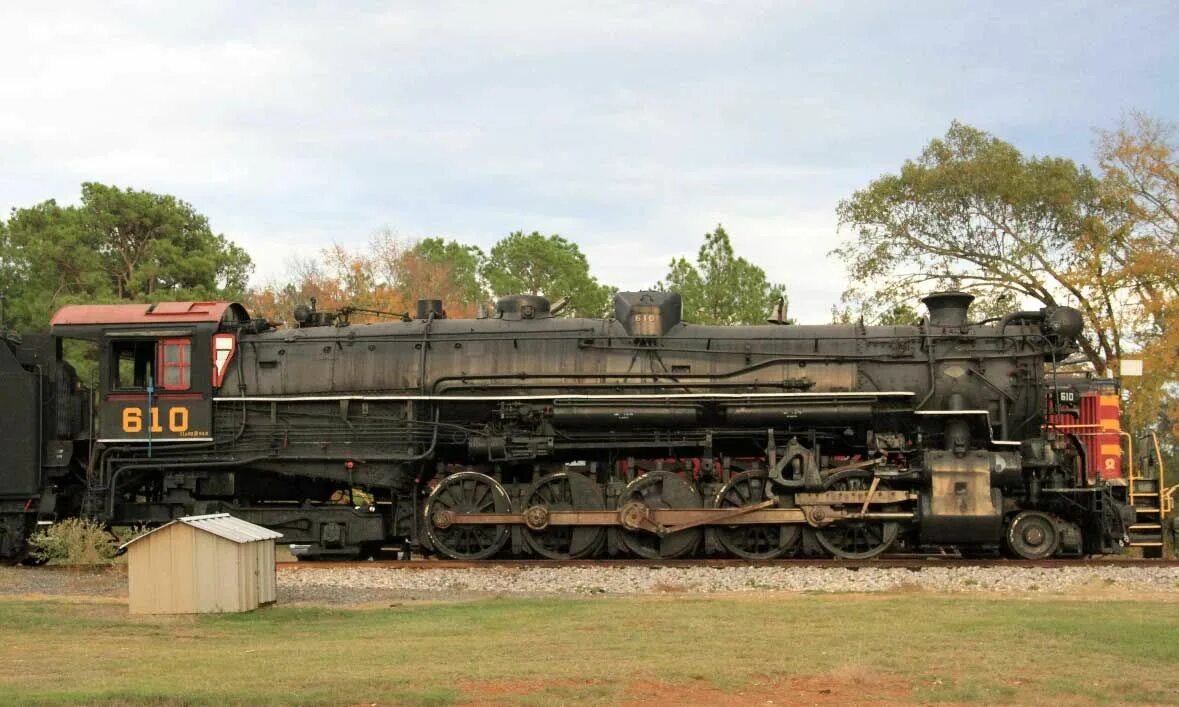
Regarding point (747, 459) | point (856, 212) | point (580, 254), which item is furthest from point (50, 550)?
point (580, 254)

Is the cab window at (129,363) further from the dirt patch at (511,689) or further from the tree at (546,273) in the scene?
the tree at (546,273)

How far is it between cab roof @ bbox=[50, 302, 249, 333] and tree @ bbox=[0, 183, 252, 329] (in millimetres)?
32502

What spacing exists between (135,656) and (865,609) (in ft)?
26.2

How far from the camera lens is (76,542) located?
68.2 feet

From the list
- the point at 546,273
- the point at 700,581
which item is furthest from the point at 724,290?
the point at 700,581

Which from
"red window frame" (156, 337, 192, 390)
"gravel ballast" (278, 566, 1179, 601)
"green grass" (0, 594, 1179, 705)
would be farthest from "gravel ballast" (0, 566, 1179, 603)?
"red window frame" (156, 337, 192, 390)

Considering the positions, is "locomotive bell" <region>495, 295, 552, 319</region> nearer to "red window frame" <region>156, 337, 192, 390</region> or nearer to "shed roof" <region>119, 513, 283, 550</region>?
"red window frame" <region>156, 337, 192, 390</region>

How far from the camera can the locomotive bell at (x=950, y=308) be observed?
21.0m

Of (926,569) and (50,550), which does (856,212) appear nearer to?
(926,569)

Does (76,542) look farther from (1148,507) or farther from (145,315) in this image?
(1148,507)

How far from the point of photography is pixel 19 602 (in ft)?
52.9

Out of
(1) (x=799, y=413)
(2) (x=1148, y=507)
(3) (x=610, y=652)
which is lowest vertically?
(3) (x=610, y=652)

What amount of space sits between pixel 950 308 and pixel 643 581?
24.2ft

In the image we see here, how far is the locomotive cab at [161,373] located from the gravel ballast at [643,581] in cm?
284
